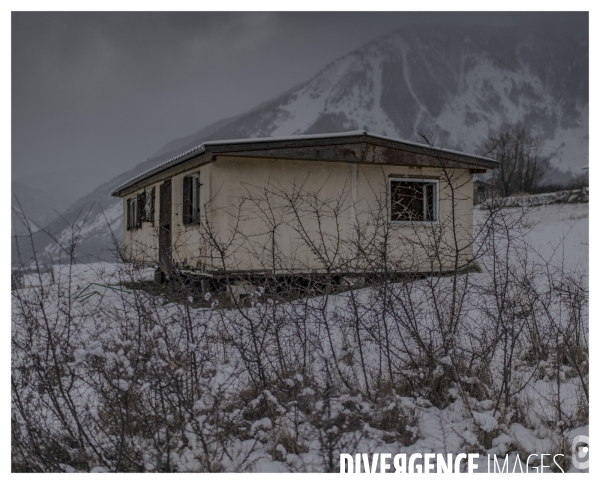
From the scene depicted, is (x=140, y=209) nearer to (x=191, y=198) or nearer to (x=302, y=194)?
(x=191, y=198)

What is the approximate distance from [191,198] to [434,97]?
372 ft

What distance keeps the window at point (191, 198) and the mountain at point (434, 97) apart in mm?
80068

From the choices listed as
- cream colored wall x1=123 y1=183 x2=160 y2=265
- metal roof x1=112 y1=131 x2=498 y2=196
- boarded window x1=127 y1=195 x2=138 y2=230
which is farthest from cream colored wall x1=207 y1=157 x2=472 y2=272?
boarded window x1=127 y1=195 x2=138 y2=230

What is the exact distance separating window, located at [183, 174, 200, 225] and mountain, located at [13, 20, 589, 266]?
80.1 metres

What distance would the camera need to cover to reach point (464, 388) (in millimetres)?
4273

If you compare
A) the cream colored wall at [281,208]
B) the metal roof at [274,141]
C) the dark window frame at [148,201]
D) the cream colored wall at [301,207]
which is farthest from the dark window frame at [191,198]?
the dark window frame at [148,201]

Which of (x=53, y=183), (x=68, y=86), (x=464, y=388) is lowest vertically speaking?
(x=464, y=388)

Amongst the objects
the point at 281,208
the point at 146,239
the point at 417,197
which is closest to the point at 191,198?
the point at 281,208

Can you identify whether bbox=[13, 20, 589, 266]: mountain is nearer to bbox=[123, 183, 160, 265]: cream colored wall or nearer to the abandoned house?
bbox=[123, 183, 160, 265]: cream colored wall

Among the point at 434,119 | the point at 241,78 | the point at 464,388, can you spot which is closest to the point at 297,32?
the point at 464,388

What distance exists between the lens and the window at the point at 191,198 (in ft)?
→ 32.7

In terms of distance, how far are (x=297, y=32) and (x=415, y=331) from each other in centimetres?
421

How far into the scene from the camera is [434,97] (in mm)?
114562
